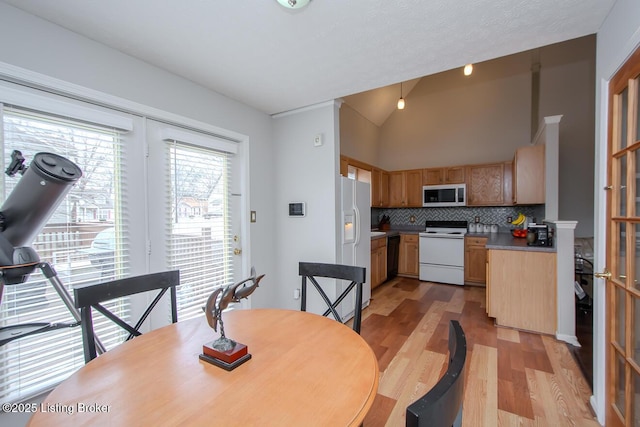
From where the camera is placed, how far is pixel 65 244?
5.36 feet

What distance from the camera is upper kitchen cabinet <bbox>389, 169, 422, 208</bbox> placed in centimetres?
535

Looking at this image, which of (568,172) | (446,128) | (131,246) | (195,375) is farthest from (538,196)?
(131,246)

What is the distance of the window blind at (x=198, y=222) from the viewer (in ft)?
7.23

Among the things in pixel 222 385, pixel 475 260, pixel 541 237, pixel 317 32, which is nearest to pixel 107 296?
pixel 222 385

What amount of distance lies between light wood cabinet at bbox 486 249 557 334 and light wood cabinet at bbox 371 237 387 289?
62.4 inches

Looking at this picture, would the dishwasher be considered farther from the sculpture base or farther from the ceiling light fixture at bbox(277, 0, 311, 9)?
the sculpture base

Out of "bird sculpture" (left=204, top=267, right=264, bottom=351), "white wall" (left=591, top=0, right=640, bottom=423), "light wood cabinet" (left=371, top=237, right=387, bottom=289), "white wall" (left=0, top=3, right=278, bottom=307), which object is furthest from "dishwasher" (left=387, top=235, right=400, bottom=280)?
"bird sculpture" (left=204, top=267, right=264, bottom=351)

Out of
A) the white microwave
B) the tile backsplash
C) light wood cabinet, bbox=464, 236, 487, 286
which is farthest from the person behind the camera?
the white microwave

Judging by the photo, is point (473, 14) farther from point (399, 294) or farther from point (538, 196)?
point (399, 294)

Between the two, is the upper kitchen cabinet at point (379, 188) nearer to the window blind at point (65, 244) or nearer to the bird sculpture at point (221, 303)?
the window blind at point (65, 244)

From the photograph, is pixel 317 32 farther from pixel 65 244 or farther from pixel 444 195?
pixel 444 195

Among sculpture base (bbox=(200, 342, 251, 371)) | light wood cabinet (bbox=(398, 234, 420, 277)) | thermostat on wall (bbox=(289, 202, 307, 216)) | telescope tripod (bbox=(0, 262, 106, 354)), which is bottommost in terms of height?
light wood cabinet (bbox=(398, 234, 420, 277))

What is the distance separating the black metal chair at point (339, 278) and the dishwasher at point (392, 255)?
3261 millimetres

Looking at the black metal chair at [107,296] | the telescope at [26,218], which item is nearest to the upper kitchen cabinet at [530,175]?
the black metal chair at [107,296]
